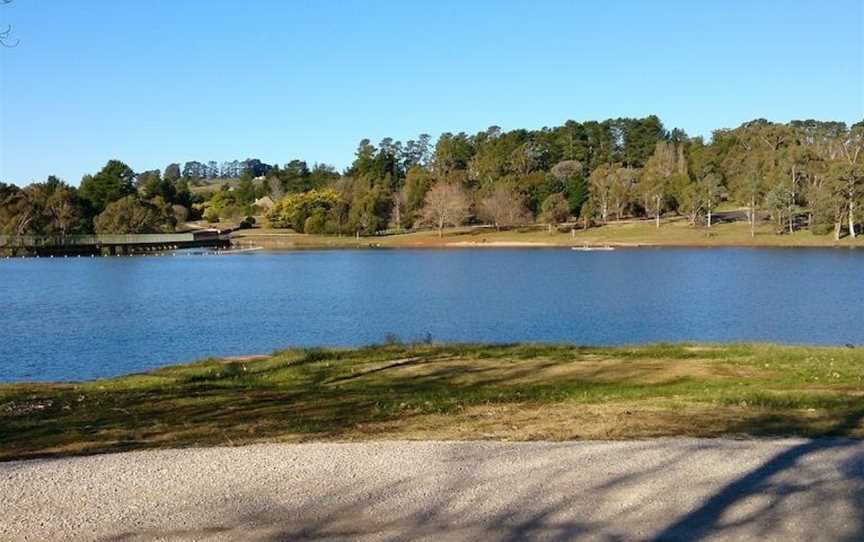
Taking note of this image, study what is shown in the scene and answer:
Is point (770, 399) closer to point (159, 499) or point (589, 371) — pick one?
point (589, 371)

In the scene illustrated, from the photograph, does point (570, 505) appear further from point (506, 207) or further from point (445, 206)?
point (445, 206)

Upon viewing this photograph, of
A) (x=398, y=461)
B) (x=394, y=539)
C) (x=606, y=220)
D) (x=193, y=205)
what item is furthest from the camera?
(x=193, y=205)

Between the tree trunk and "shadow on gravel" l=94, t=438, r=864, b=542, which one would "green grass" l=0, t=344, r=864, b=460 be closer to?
"shadow on gravel" l=94, t=438, r=864, b=542

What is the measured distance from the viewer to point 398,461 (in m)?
9.52

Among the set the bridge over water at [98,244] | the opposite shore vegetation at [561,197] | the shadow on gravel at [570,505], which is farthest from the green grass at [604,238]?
the shadow on gravel at [570,505]

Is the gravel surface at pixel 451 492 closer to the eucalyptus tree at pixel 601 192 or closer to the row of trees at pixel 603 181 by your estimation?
the row of trees at pixel 603 181

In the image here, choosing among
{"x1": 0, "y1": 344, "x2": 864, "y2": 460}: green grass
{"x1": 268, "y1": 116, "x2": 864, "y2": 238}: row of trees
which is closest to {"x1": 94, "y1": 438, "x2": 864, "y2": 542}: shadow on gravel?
{"x1": 0, "y1": 344, "x2": 864, "y2": 460}: green grass

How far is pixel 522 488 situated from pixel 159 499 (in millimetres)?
3532

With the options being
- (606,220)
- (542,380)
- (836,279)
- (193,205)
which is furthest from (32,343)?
(193,205)

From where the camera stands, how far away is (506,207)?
436ft

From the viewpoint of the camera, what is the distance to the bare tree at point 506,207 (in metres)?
133

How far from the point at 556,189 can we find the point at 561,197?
20.5 feet

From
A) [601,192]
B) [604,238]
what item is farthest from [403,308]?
[601,192]

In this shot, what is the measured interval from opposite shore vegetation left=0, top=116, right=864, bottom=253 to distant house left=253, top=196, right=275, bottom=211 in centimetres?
323
